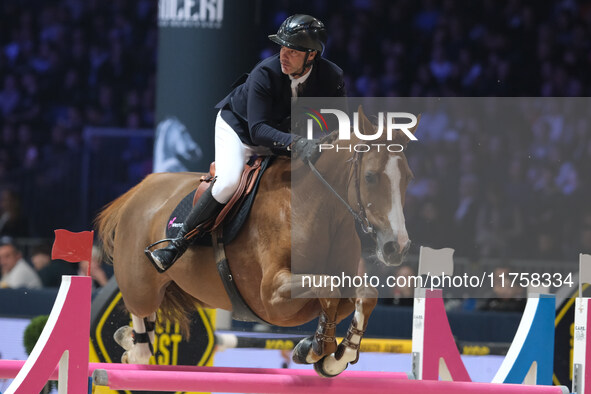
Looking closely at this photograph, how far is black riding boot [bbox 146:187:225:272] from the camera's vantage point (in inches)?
157

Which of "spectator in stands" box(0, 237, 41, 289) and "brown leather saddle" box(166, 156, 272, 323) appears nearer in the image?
"brown leather saddle" box(166, 156, 272, 323)

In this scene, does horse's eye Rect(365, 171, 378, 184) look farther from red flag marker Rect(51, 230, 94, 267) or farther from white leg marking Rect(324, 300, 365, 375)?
red flag marker Rect(51, 230, 94, 267)

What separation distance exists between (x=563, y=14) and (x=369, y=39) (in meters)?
2.22

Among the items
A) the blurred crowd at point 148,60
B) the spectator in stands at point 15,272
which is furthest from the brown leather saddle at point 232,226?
the blurred crowd at point 148,60

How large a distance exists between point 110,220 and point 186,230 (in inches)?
40.0

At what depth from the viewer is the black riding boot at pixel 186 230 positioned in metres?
3.98

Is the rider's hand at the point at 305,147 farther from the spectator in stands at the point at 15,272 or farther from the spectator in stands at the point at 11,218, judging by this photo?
the spectator in stands at the point at 11,218

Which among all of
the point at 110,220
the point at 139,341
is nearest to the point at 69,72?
the point at 110,220

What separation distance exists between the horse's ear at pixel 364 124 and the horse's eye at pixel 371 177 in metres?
0.16

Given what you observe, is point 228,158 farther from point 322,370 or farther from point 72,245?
point 322,370

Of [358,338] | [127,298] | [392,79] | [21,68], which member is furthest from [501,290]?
[21,68]

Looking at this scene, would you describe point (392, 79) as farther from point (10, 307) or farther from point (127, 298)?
point (127, 298)

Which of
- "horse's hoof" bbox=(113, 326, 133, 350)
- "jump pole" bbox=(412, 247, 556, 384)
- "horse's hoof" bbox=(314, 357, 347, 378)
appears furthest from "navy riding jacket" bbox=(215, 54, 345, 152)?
"horse's hoof" bbox=(113, 326, 133, 350)

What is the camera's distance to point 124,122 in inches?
460
